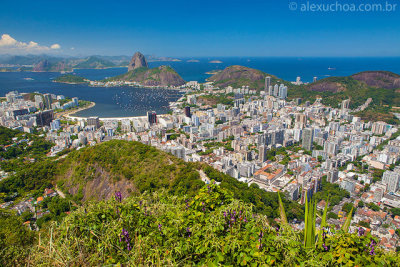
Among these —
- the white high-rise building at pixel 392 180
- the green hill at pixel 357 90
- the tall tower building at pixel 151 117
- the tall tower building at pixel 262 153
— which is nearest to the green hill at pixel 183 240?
the white high-rise building at pixel 392 180

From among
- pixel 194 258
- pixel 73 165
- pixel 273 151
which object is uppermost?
pixel 194 258

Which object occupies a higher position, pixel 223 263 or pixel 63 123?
pixel 223 263

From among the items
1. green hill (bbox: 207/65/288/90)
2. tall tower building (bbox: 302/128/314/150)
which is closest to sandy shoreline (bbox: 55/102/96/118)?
green hill (bbox: 207/65/288/90)

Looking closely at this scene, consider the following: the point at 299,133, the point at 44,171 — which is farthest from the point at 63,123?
the point at 299,133

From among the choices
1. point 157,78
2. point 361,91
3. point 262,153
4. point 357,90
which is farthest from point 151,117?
point 157,78

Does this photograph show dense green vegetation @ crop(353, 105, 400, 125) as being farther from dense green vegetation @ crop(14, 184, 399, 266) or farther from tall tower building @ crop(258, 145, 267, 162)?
dense green vegetation @ crop(14, 184, 399, 266)

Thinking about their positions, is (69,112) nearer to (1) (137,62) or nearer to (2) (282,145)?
(2) (282,145)

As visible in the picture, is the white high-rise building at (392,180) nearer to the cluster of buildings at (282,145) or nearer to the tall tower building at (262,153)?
the cluster of buildings at (282,145)

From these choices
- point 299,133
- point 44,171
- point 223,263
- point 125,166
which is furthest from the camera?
point 299,133

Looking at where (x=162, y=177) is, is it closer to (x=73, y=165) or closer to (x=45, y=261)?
(x=73, y=165)
